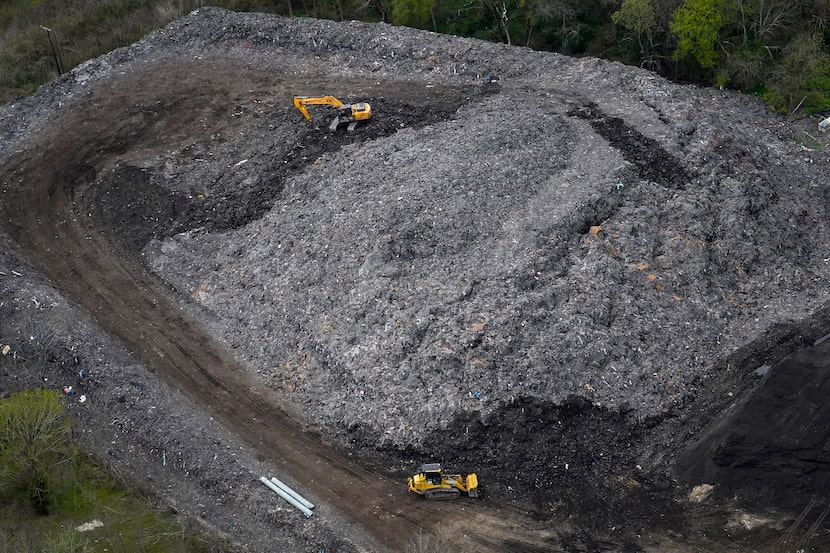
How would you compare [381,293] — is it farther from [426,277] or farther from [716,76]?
[716,76]

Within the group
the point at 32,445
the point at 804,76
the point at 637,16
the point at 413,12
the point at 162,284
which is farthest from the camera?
the point at 413,12

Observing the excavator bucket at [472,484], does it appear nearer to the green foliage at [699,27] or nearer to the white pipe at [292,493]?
the white pipe at [292,493]

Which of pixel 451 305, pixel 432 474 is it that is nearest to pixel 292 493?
pixel 432 474

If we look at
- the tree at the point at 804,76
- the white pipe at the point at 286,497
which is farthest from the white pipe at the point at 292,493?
the tree at the point at 804,76

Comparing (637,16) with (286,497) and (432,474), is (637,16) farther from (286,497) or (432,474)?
(286,497)

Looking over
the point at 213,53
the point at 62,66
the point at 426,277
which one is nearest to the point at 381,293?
the point at 426,277

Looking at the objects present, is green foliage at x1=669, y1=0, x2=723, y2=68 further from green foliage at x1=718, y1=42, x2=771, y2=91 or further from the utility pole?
the utility pole

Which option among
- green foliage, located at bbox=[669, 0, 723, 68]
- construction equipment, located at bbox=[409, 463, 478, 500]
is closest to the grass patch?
construction equipment, located at bbox=[409, 463, 478, 500]
